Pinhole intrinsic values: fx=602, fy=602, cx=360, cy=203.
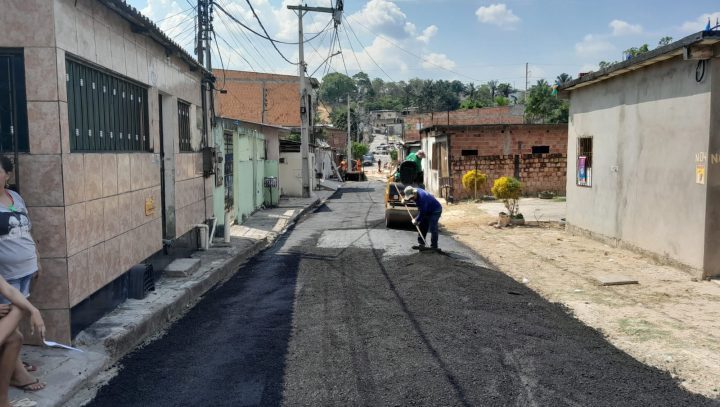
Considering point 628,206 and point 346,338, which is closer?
point 346,338

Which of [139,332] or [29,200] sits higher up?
[29,200]

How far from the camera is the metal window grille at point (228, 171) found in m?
15.5

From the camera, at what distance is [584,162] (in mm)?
14328

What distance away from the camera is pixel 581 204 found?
46.8ft

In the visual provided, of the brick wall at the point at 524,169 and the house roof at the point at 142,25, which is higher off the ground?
the house roof at the point at 142,25

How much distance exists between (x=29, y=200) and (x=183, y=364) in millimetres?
1999

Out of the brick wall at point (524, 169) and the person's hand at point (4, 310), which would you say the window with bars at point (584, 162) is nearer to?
the brick wall at point (524, 169)

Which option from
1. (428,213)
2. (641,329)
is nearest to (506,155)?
(428,213)

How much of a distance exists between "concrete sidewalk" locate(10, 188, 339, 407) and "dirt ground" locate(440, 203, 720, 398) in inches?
196

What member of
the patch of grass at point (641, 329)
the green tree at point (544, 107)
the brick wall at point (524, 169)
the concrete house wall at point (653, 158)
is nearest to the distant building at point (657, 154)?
the concrete house wall at point (653, 158)

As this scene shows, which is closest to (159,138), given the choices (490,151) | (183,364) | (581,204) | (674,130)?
(183,364)

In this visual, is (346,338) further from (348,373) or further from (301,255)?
(301,255)

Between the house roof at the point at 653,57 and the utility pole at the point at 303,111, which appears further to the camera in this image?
the utility pole at the point at 303,111

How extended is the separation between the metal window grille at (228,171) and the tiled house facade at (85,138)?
19.6 ft
